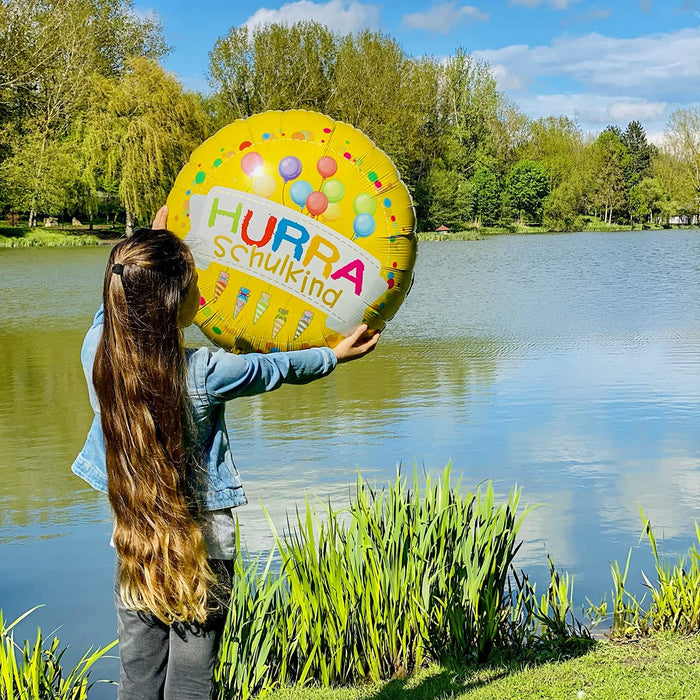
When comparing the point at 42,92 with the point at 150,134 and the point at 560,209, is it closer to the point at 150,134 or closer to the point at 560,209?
the point at 150,134

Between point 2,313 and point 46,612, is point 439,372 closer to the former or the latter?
point 46,612

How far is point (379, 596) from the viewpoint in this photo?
123 inches

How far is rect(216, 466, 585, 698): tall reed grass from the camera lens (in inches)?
121

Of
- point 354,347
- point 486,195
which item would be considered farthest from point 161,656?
point 486,195

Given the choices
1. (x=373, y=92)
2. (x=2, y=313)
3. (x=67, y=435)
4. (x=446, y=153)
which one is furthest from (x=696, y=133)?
(x=67, y=435)

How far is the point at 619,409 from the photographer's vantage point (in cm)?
790

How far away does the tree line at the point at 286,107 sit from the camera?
3316cm

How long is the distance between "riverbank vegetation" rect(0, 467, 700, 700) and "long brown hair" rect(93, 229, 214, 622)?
914 mm

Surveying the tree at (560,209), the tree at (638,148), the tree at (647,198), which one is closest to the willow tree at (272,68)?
the tree at (560,209)

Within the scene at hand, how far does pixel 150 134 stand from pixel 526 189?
117 ft

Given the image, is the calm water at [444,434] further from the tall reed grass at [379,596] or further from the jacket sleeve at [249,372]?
the jacket sleeve at [249,372]

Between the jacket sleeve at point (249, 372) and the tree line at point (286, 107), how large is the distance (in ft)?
97.5

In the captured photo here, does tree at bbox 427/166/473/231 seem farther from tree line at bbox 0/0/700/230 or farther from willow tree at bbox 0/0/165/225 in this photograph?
willow tree at bbox 0/0/165/225

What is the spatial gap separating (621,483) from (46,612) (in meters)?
3.34
